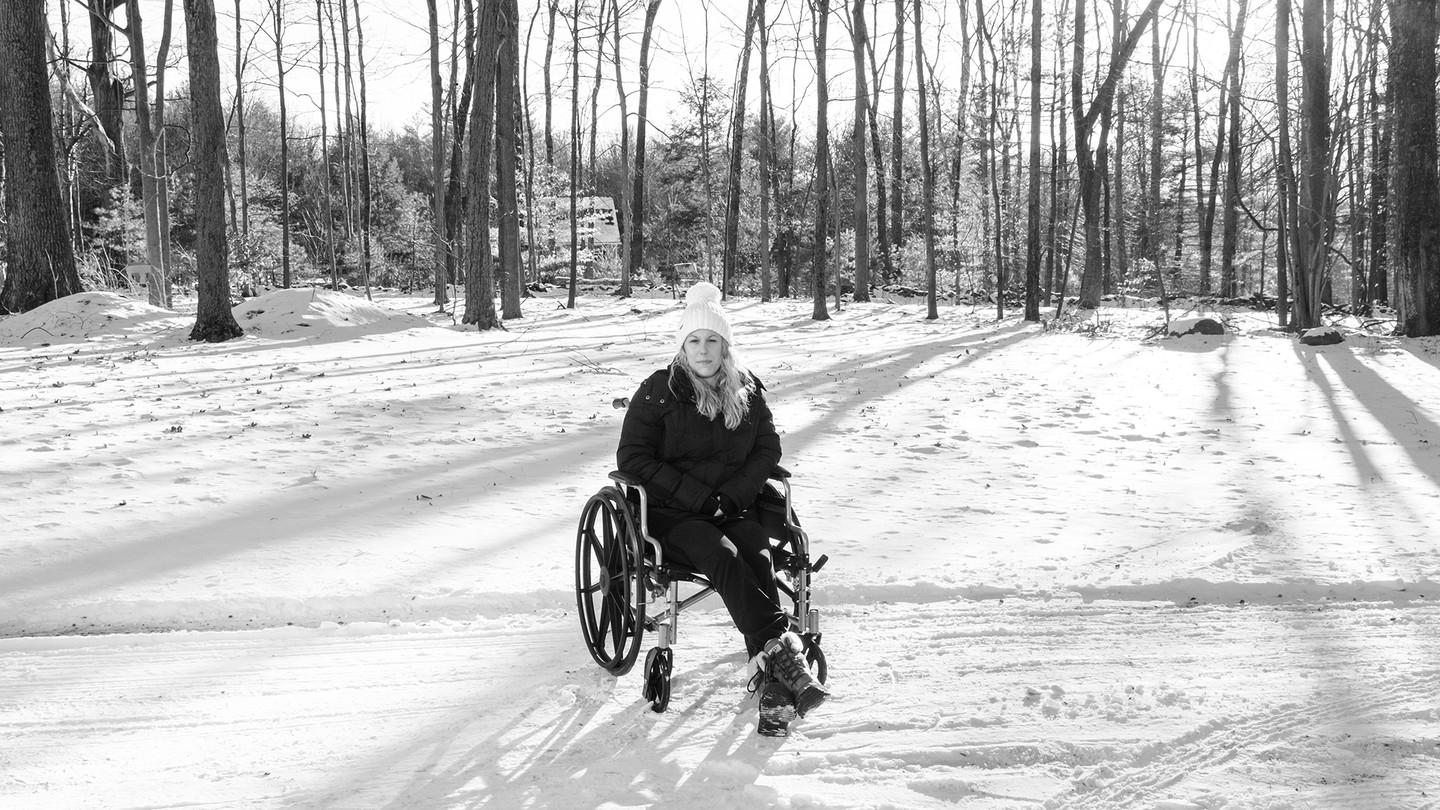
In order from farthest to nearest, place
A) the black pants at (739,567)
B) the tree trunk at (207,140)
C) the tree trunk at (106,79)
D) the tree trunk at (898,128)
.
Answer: the tree trunk at (898,128) → the tree trunk at (106,79) → the tree trunk at (207,140) → the black pants at (739,567)

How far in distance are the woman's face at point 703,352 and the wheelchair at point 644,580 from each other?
423 millimetres

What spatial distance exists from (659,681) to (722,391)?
39.7 inches

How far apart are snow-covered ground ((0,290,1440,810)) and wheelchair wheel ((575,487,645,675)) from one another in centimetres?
14

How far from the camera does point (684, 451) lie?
3.43 meters

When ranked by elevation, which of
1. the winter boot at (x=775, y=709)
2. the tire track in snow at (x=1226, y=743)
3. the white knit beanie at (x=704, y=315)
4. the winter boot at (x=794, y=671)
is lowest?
the tire track in snow at (x=1226, y=743)

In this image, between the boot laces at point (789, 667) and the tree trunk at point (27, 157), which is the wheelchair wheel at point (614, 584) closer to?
the boot laces at point (789, 667)

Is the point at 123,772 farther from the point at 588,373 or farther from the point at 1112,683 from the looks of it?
the point at 588,373

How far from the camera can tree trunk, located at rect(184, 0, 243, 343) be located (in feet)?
33.6

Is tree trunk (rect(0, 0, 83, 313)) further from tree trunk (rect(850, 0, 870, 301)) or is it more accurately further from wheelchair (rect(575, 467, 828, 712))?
tree trunk (rect(850, 0, 870, 301))

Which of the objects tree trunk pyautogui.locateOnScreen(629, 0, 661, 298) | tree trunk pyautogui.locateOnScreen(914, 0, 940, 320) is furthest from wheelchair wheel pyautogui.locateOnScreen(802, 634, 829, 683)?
tree trunk pyautogui.locateOnScreen(629, 0, 661, 298)

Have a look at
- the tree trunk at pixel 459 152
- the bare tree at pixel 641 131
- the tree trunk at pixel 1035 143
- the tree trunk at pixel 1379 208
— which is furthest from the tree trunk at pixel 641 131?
the tree trunk at pixel 1379 208

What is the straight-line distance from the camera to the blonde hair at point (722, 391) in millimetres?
3434

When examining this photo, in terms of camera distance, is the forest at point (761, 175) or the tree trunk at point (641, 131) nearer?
the forest at point (761, 175)

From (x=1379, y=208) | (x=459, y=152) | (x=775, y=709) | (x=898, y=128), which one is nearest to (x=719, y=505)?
(x=775, y=709)
